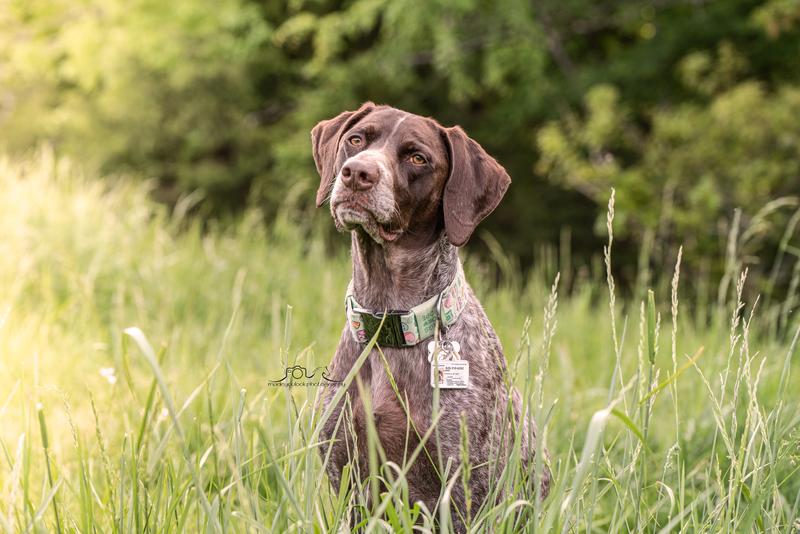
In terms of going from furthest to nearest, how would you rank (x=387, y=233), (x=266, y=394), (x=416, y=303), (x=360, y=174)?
(x=266, y=394), (x=416, y=303), (x=387, y=233), (x=360, y=174)

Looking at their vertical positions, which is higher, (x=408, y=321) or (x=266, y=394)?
(x=408, y=321)

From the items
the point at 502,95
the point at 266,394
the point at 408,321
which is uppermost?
the point at 502,95

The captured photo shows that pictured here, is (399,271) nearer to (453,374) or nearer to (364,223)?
(364,223)

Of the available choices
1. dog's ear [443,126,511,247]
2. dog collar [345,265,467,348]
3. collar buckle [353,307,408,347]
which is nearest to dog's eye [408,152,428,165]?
dog's ear [443,126,511,247]

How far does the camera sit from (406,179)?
302 centimetres

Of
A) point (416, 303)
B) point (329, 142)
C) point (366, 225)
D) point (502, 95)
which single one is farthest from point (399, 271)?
point (502, 95)

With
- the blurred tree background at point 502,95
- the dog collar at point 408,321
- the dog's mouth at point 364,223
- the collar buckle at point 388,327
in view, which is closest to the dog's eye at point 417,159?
the dog's mouth at point 364,223

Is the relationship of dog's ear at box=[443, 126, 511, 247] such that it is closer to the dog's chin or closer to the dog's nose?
the dog's chin

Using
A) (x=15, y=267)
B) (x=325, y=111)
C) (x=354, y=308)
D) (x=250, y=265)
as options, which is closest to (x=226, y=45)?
(x=325, y=111)

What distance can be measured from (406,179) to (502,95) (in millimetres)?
9495

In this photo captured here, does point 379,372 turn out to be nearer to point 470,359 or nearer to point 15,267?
point 470,359

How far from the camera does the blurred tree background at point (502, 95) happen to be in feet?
30.3

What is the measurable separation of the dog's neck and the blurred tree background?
5869 millimetres

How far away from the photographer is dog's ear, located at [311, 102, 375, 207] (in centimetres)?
322
